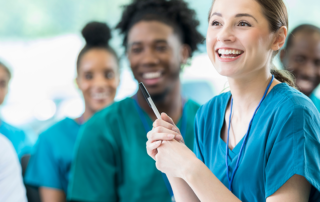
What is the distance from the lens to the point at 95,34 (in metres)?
1.77

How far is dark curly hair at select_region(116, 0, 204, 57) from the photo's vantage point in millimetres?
1392

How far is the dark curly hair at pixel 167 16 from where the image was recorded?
1392mm

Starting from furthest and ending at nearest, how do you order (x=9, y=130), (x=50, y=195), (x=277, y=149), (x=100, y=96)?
(x=9, y=130) < (x=100, y=96) < (x=50, y=195) < (x=277, y=149)

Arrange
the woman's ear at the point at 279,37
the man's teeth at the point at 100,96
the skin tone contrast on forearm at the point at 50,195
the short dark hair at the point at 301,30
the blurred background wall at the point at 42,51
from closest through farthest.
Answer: the woman's ear at the point at 279,37 → the short dark hair at the point at 301,30 → the skin tone contrast on forearm at the point at 50,195 → the man's teeth at the point at 100,96 → the blurred background wall at the point at 42,51

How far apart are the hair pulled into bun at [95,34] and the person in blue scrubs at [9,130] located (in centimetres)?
51

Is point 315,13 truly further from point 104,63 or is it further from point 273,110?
point 273,110

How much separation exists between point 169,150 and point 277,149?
0.22m

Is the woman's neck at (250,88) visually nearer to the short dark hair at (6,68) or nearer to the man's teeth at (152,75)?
the man's teeth at (152,75)

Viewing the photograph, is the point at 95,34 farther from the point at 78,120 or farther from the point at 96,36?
the point at 78,120

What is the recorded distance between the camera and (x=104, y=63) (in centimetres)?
169

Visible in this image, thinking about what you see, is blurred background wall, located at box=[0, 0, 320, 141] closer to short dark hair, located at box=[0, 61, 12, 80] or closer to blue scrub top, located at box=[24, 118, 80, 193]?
short dark hair, located at box=[0, 61, 12, 80]

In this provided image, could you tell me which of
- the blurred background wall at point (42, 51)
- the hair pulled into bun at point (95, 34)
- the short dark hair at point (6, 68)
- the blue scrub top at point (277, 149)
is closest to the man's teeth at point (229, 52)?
the blue scrub top at point (277, 149)

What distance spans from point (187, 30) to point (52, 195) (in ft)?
2.94

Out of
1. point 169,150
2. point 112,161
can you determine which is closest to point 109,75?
point 112,161
